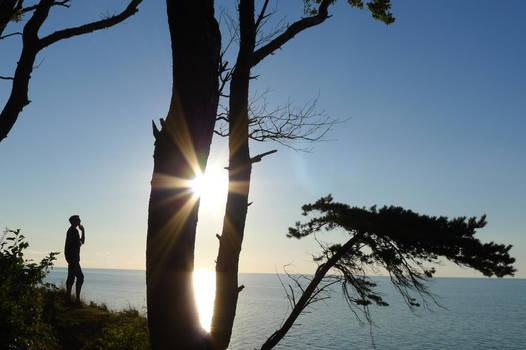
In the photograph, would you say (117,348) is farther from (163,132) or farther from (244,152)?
(163,132)

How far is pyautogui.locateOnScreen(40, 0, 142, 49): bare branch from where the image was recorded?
6.92m

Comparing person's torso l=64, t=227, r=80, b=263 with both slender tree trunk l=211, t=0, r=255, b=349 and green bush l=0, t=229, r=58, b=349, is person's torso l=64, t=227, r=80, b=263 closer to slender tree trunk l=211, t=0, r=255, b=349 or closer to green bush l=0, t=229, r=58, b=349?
green bush l=0, t=229, r=58, b=349

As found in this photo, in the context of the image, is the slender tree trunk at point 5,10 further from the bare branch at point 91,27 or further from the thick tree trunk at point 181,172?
the thick tree trunk at point 181,172

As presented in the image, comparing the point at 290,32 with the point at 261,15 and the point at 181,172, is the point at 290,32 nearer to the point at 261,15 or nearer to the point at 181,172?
the point at 261,15

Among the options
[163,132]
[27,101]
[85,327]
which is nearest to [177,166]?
[163,132]

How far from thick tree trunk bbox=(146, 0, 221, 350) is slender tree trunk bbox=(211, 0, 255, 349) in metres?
2.12

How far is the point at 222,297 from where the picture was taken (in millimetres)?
5070

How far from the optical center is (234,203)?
5156mm

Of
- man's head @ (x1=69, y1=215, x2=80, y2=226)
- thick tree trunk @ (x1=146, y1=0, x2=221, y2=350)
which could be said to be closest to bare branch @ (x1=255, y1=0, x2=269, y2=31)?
thick tree trunk @ (x1=146, y1=0, x2=221, y2=350)

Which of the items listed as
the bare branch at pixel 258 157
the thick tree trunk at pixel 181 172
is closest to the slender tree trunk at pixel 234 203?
the bare branch at pixel 258 157

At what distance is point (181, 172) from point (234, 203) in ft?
7.81

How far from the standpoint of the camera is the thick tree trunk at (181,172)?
2604 mm

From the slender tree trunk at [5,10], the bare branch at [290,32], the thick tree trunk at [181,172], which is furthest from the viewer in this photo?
the slender tree trunk at [5,10]

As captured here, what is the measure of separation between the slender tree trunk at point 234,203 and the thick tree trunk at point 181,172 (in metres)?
2.12
